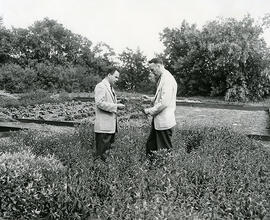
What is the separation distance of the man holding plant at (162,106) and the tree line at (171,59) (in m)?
13.8

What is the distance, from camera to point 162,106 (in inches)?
222

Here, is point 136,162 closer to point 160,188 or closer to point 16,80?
point 160,188

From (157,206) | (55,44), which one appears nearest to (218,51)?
(55,44)

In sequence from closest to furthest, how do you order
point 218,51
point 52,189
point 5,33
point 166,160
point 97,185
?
point 52,189
point 97,185
point 166,160
point 218,51
point 5,33

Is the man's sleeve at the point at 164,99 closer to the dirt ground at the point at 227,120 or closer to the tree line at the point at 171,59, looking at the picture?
the dirt ground at the point at 227,120

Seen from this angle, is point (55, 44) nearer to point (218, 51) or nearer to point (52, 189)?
point (218, 51)

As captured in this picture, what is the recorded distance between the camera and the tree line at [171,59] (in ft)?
73.7

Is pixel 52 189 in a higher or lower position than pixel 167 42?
lower

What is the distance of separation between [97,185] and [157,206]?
1321 millimetres

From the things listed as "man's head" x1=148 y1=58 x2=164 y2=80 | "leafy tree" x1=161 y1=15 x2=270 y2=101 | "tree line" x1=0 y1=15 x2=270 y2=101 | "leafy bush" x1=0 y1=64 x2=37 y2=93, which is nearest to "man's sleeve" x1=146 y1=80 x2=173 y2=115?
"man's head" x1=148 y1=58 x2=164 y2=80

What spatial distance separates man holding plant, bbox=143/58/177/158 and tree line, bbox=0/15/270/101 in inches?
544

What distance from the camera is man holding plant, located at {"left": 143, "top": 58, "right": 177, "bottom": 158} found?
566cm

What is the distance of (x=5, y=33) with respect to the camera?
32281 millimetres

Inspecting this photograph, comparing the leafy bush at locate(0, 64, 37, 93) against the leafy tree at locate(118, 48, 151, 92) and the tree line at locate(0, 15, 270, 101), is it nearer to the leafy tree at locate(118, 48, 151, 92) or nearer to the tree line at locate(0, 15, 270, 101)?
the tree line at locate(0, 15, 270, 101)
